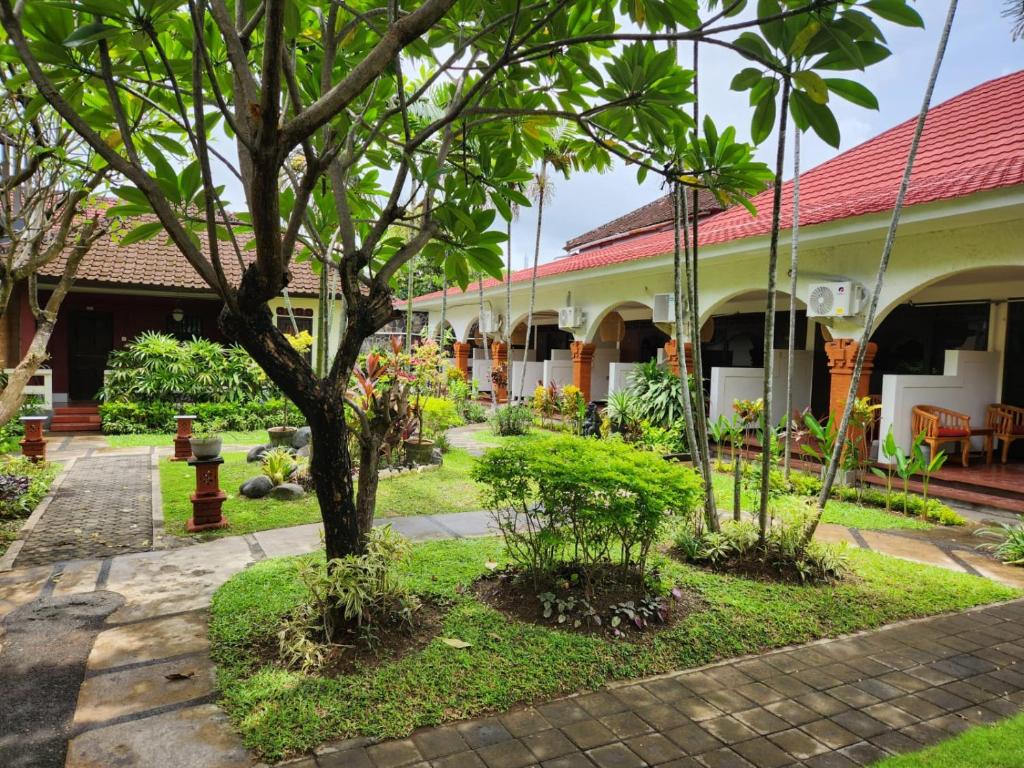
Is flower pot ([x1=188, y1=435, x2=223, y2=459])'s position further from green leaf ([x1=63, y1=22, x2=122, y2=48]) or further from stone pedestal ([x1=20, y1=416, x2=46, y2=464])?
green leaf ([x1=63, y1=22, x2=122, y2=48])

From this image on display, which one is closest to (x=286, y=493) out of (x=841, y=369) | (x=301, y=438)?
(x=301, y=438)

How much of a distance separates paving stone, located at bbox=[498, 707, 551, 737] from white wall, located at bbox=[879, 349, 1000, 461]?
6767 mm

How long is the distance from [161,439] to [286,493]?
604 cm

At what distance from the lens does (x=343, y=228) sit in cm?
300

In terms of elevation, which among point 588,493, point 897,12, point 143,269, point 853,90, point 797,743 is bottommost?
point 797,743

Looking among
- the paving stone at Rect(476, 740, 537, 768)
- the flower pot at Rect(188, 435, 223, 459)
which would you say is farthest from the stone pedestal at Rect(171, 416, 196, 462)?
the paving stone at Rect(476, 740, 537, 768)

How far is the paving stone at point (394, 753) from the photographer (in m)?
2.39

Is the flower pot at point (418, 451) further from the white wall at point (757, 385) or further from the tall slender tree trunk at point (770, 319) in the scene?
the tall slender tree trunk at point (770, 319)

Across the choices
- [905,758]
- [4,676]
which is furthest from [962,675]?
[4,676]

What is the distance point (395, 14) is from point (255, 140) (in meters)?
0.89

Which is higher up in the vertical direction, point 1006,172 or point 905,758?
point 1006,172

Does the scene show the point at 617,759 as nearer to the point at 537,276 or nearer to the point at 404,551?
the point at 404,551

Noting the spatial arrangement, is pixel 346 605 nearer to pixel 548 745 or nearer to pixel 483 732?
pixel 483 732

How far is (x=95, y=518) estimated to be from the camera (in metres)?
6.10
